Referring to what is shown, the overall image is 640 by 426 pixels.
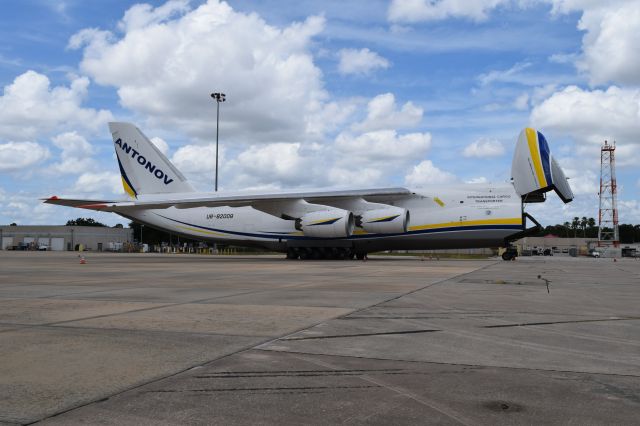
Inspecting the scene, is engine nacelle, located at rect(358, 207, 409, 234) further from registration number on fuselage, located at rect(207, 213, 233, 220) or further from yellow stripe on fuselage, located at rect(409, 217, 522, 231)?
registration number on fuselage, located at rect(207, 213, 233, 220)

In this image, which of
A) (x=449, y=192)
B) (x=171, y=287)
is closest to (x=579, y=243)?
(x=449, y=192)

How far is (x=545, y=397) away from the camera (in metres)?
3.34

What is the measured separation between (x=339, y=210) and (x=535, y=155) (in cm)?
920

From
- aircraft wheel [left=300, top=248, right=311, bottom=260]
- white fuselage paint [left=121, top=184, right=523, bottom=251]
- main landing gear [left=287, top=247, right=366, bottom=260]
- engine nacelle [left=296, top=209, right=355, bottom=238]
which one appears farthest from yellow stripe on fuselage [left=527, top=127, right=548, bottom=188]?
aircraft wheel [left=300, top=248, right=311, bottom=260]

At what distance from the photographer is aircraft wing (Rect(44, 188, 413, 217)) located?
Result: 25391 mm

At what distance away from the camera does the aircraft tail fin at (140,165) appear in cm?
2989

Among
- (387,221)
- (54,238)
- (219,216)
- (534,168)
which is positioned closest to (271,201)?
(219,216)

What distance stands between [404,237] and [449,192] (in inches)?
121

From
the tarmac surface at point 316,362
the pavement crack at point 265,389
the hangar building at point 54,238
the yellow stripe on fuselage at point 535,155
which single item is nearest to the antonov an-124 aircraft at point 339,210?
the yellow stripe on fuselage at point 535,155

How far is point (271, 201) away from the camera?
26.7m

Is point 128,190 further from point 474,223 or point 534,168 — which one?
point 534,168

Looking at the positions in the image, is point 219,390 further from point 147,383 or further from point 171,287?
point 171,287

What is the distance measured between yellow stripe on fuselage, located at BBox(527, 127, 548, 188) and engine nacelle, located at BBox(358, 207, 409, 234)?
6.01m

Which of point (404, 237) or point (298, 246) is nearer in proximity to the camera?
point (404, 237)
